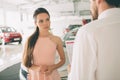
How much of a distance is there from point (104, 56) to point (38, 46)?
1.04 metres

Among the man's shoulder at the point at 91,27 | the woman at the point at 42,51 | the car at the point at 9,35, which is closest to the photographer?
the man's shoulder at the point at 91,27

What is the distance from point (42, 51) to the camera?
6.68 ft

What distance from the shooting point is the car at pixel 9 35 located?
254cm

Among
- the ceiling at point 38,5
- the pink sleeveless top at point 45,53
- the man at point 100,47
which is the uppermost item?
the ceiling at point 38,5

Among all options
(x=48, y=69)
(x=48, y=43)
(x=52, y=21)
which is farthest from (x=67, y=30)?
(x=48, y=69)

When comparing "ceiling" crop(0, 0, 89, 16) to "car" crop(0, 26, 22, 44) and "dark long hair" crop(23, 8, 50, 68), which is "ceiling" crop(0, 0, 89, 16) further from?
"dark long hair" crop(23, 8, 50, 68)

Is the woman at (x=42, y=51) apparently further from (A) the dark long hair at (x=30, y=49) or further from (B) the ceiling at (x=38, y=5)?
(B) the ceiling at (x=38, y=5)

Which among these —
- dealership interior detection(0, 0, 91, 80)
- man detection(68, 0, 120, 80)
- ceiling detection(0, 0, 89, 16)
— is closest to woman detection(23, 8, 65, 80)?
dealership interior detection(0, 0, 91, 80)

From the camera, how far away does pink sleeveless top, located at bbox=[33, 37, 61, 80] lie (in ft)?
6.63

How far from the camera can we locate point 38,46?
2.05 metres

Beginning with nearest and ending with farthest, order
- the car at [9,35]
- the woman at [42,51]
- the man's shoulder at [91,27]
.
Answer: the man's shoulder at [91,27], the woman at [42,51], the car at [9,35]

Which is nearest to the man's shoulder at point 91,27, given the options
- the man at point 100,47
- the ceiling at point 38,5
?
the man at point 100,47

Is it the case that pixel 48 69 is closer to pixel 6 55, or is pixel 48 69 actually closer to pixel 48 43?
pixel 48 43

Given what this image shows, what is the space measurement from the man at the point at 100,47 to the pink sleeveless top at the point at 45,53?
926 millimetres
